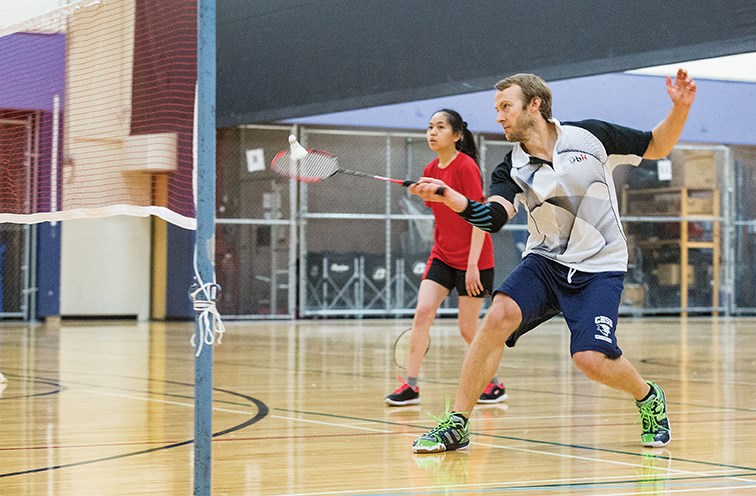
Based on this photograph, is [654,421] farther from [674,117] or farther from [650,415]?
[674,117]

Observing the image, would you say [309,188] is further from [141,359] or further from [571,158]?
[571,158]

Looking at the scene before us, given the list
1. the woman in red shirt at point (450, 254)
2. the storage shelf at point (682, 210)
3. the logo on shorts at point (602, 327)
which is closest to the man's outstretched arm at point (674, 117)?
the logo on shorts at point (602, 327)

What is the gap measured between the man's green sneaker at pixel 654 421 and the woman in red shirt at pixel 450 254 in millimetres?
1857

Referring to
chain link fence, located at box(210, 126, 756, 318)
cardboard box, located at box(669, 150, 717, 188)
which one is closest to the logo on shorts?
chain link fence, located at box(210, 126, 756, 318)

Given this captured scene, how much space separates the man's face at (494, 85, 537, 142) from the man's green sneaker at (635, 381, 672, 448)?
1401 millimetres

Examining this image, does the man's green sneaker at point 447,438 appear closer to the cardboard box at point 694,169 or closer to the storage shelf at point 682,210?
the storage shelf at point 682,210

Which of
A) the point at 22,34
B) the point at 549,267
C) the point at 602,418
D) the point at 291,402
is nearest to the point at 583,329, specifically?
the point at 549,267

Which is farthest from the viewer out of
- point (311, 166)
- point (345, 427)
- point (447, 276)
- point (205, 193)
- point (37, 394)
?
point (37, 394)

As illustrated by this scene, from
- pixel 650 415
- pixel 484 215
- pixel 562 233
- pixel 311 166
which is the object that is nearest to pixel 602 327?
pixel 562 233

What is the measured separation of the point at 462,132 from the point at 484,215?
8.48 ft

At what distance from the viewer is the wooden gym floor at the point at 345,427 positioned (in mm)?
4574

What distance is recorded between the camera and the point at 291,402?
303 inches

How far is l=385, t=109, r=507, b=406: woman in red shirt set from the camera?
24.4ft

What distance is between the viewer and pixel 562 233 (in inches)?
214
